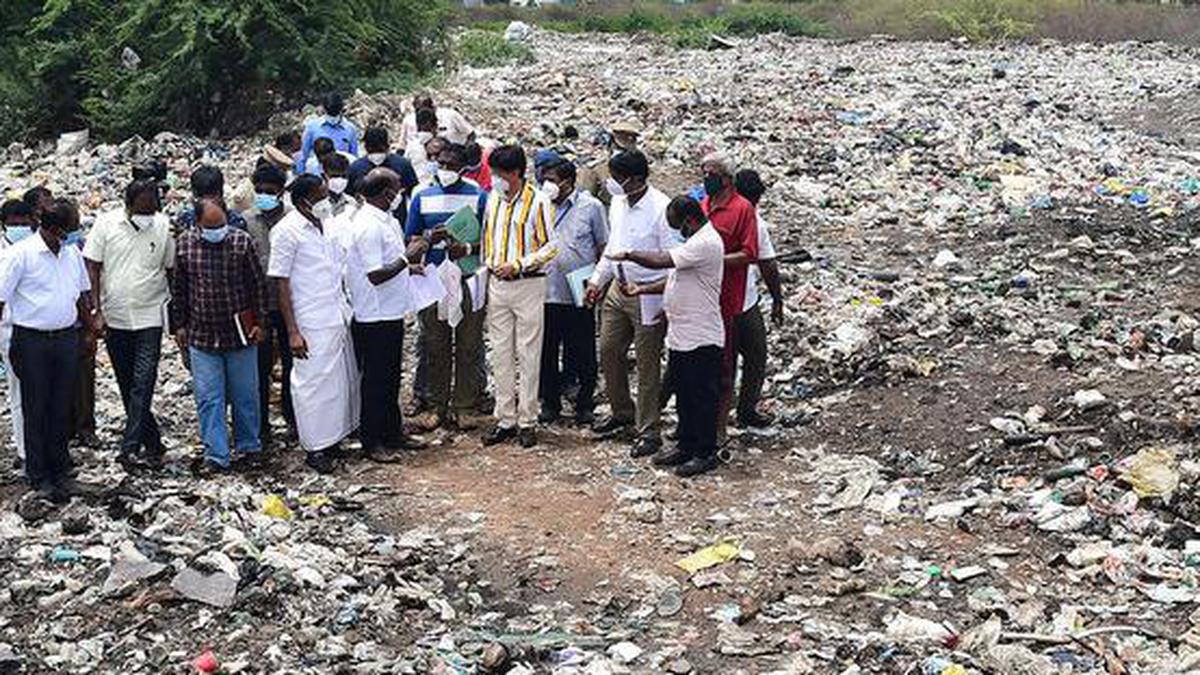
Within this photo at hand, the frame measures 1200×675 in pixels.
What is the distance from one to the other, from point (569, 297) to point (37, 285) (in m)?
2.60

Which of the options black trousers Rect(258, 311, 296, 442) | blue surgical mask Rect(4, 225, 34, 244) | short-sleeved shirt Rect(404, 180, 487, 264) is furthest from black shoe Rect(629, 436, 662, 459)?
blue surgical mask Rect(4, 225, 34, 244)

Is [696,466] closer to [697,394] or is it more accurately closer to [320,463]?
[697,394]

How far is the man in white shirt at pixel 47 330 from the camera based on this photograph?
5.98 m

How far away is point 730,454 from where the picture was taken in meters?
7.05

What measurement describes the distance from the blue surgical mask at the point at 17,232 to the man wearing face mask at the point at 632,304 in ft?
8.46

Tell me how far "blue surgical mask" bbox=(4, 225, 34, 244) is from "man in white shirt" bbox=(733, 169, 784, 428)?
10.8 ft

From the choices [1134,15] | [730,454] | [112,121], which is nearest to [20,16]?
[112,121]

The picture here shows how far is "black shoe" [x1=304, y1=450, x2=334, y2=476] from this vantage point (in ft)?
22.2

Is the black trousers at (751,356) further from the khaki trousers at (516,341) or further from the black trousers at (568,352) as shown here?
the khaki trousers at (516,341)

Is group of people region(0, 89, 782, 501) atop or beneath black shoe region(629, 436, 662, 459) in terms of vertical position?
atop

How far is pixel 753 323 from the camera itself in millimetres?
7191

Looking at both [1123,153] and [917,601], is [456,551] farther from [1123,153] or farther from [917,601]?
[1123,153]

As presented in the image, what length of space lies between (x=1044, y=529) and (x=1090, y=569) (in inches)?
16.7

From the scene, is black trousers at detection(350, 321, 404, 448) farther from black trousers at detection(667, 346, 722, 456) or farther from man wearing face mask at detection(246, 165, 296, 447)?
black trousers at detection(667, 346, 722, 456)
